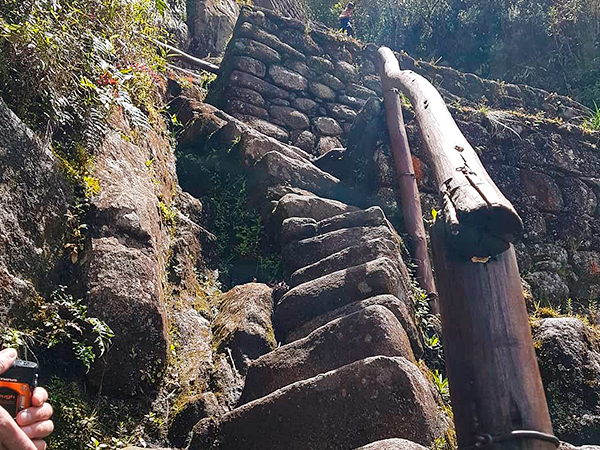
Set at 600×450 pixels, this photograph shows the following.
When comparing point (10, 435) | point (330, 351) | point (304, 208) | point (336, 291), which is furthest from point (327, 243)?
point (10, 435)

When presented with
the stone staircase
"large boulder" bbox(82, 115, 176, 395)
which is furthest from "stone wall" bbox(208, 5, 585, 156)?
"large boulder" bbox(82, 115, 176, 395)

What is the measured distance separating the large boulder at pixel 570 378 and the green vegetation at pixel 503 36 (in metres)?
6.73

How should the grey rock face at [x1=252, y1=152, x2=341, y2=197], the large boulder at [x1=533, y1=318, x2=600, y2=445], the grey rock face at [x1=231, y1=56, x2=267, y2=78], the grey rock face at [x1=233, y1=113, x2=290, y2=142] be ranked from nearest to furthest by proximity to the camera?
the large boulder at [x1=533, y1=318, x2=600, y2=445] → the grey rock face at [x1=252, y1=152, x2=341, y2=197] → the grey rock face at [x1=233, y1=113, x2=290, y2=142] → the grey rock face at [x1=231, y1=56, x2=267, y2=78]

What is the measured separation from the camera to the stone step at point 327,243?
138 inches

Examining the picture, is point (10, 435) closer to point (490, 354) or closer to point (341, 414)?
point (341, 414)

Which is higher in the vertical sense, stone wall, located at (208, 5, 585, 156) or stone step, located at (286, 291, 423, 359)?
stone wall, located at (208, 5, 585, 156)

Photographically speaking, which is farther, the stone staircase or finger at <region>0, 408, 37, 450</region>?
the stone staircase

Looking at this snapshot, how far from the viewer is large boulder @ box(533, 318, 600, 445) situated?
9.45 feet

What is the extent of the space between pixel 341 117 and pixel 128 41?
3.28 meters

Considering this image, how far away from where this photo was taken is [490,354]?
1518 millimetres

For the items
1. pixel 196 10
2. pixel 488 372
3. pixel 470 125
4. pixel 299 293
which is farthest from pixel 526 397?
pixel 196 10

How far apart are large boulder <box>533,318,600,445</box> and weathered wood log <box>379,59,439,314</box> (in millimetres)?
808

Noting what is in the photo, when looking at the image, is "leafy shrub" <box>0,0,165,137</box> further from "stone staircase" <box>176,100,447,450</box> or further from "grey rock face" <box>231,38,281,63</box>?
"grey rock face" <box>231,38,281,63</box>

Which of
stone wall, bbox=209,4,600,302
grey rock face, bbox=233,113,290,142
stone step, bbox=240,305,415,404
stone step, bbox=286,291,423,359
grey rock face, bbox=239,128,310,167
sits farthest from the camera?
grey rock face, bbox=233,113,290,142
